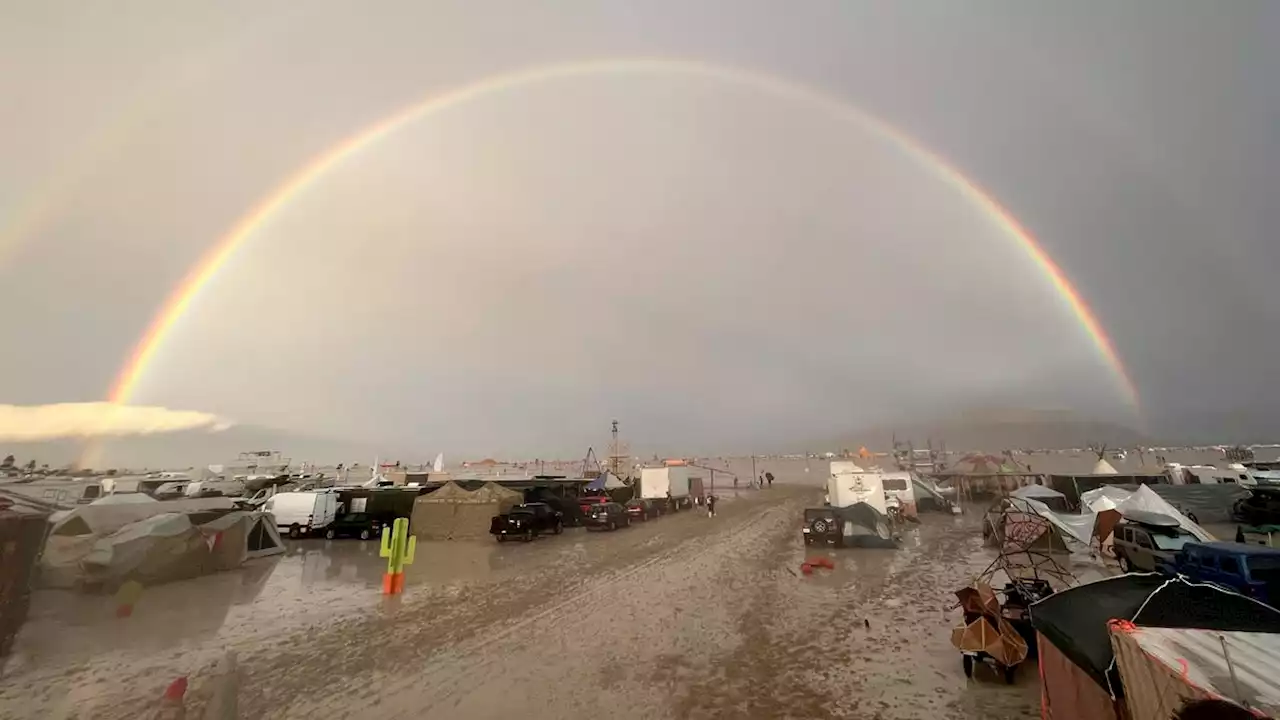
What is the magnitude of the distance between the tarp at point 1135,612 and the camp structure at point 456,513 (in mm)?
28005

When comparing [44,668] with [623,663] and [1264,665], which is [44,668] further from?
[1264,665]

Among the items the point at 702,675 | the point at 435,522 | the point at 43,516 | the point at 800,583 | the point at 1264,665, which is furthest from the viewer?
the point at 435,522

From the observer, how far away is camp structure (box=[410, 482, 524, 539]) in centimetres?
3053

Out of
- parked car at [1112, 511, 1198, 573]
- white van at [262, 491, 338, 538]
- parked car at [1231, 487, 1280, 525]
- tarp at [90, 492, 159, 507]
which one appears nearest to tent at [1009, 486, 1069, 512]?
parked car at [1231, 487, 1280, 525]

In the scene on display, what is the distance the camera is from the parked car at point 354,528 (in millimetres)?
30953

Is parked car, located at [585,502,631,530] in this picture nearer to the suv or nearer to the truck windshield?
the suv

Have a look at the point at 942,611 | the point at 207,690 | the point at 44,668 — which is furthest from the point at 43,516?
the point at 942,611

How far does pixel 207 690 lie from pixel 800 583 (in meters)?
16.0

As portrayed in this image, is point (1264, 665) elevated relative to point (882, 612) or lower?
elevated

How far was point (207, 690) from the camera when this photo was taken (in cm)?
917

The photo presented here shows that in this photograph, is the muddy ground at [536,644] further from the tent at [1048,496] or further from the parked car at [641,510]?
the parked car at [641,510]

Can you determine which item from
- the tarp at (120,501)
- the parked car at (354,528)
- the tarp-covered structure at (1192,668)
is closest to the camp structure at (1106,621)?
the tarp-covered structure at (1192,668)

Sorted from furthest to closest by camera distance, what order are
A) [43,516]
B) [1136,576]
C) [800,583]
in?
[800,583], [43,516], [1136,576]

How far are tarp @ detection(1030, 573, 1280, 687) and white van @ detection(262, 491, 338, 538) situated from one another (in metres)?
34.5
